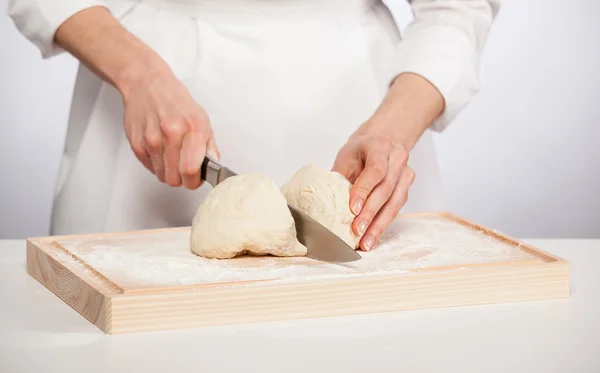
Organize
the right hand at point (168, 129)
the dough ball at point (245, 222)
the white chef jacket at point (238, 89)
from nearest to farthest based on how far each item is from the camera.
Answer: the dough ball at point (245, 222) < the right hand at point (168, 129) < the white chef jacket at point (238, 89)

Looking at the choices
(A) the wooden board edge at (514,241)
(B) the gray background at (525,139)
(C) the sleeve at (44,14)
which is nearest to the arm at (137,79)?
(C) the sleeve at (44,14)

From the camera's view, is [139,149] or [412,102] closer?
[139,149]

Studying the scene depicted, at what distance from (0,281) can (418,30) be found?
33.4 inches

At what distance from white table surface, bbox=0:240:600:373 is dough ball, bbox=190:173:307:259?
0.63 ft

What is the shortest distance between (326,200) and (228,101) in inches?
12.8

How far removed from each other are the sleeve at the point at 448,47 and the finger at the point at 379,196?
0.26 m

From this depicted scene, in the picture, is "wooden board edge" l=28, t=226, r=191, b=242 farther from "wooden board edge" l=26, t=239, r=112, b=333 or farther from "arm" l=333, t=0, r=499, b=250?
"arm" l=333, t=0, r=499, b=250

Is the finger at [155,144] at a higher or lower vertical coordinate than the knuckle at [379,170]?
higher

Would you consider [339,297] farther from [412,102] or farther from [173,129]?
[412,102]

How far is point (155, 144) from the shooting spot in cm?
134

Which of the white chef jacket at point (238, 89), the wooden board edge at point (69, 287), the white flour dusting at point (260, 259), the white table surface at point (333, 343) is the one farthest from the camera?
the white chef jacket at point (238, 89)

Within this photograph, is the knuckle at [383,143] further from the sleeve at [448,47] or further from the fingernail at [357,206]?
the sleeve at [448,47]

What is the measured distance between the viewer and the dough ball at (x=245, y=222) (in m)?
1.20

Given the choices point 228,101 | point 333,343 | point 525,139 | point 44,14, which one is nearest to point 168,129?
point 228,101
